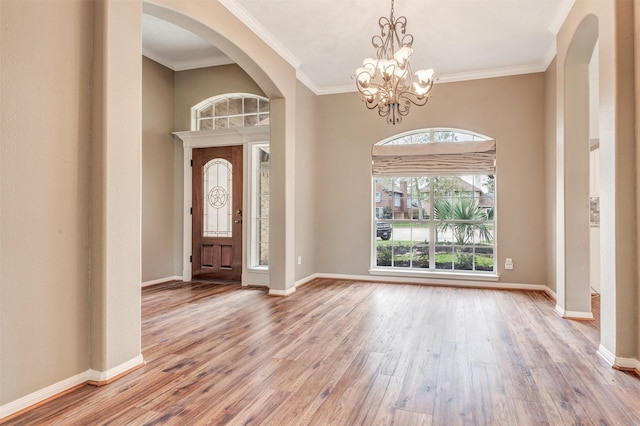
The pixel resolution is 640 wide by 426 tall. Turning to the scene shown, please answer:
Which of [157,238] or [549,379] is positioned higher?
[157,238]

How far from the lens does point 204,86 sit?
19.3 feet

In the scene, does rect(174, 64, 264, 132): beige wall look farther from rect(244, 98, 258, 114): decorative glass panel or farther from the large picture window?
the large picture window

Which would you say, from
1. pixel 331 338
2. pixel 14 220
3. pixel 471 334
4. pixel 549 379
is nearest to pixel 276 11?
pixel 14 220

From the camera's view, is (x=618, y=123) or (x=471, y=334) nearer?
(x=618, y=123)

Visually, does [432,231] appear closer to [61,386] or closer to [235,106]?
[235,106]

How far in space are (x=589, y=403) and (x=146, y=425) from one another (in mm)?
2446

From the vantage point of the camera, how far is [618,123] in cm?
260

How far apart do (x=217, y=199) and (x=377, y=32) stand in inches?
→ 132

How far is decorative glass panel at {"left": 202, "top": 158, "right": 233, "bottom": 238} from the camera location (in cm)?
575

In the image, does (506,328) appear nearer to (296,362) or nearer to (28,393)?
(296,362)

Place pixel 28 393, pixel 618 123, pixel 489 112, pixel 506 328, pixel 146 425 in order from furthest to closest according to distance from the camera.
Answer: pixel 489 112 < pixel 506 328 < pixel 618 123 < pixel 28 393 < pixel 146 425

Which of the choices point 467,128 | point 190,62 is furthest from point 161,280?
point 467,128

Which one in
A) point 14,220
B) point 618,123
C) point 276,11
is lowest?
point 14,220

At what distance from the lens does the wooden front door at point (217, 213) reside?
568 cm
